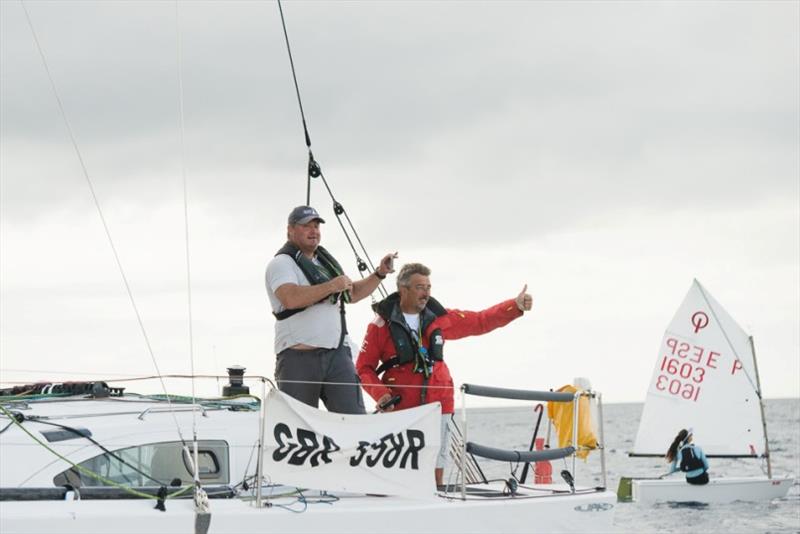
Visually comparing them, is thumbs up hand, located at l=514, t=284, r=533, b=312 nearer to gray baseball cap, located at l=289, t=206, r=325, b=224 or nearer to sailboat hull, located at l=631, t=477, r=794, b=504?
gray baseball cap, located at l=289, t=206, r=325, b=224

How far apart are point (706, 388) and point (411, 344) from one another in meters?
21.6

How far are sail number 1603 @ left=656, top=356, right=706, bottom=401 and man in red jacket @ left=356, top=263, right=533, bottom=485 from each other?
21049mm

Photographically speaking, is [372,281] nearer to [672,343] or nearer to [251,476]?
[251,476]

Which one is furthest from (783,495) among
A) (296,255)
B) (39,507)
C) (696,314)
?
(39,507)

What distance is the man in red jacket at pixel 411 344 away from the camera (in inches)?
322

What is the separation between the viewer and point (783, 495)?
24969mm

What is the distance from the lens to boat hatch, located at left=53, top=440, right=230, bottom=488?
6723 millimetres

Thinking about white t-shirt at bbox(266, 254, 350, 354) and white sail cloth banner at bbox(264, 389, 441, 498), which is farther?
white t-shirt at bbox(266, 254, 350, 354)

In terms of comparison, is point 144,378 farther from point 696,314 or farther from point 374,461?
point 696,314

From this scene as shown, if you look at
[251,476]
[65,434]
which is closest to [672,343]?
[251,476]

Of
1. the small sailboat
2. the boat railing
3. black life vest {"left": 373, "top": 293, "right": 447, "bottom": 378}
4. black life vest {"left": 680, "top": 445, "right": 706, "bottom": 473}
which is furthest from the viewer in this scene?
the small sailboat

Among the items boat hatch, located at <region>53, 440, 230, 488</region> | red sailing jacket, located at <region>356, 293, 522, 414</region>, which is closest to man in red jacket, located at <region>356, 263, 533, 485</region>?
red sailing jacket, located at <region>356, 293, 522, 414</region>

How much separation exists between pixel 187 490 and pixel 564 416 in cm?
302

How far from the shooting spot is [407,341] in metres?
8.22
